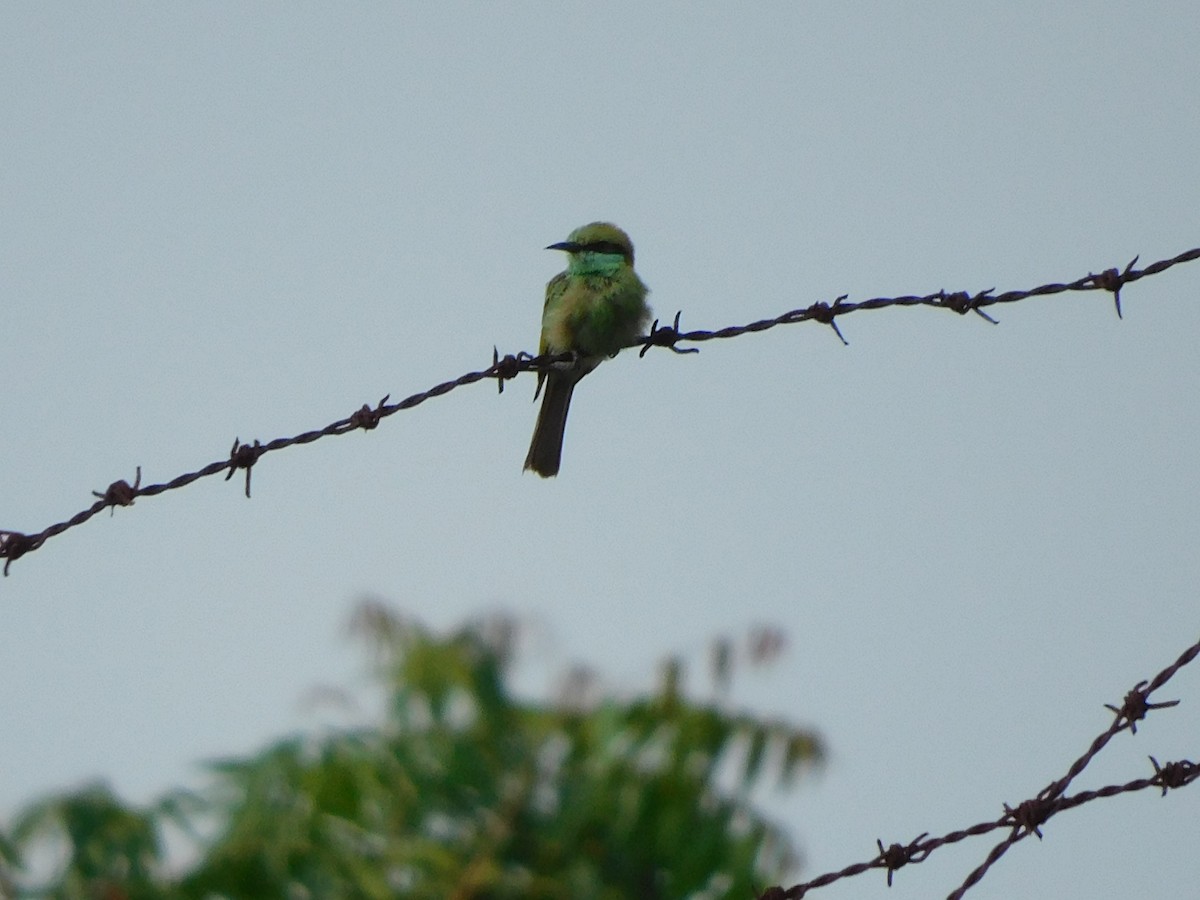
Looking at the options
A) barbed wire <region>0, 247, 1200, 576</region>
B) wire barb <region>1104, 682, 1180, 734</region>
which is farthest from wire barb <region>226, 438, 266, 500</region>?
wire barb <region>1104, 682, 1180, 734</region>

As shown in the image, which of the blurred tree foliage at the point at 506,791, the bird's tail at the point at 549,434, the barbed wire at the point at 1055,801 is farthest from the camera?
the bird's tail at the point at 549,434

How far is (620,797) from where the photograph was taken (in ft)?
18.8

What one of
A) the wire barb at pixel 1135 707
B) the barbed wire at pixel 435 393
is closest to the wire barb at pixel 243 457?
the barbed wire at pixel 435 393

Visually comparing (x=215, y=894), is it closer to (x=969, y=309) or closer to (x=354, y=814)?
(x=354, y=814)

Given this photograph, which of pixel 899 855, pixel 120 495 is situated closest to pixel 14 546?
pixel 120 495

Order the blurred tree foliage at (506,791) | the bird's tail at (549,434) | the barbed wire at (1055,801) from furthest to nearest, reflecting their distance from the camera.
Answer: the bird's tail at (549,434) < the blurred tree foliage at (506,791) < the barbed wire at (1055,801)

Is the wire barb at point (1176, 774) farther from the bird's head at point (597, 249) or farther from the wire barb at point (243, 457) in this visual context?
the bird's head at point (597, 249)

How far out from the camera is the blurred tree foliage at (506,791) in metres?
5.46

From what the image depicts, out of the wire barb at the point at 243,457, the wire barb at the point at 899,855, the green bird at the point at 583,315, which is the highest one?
the green bird at the point at 583,315

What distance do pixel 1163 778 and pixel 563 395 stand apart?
396 centimetres

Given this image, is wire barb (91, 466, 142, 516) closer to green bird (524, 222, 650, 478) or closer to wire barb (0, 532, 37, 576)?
wire barb (0, 532, 37, 576)

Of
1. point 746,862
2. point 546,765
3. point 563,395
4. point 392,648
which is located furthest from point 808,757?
point 563,395

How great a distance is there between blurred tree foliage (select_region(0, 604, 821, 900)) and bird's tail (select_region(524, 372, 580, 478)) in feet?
3.08

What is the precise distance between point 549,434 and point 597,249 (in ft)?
2.84
